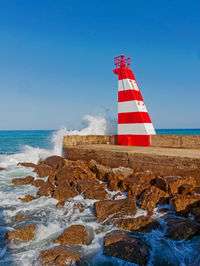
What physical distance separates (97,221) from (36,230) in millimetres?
1516

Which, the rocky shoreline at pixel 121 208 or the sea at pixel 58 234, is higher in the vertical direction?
the rocky shoreline at pixel 121 208

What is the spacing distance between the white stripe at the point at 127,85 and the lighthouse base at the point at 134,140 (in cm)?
265

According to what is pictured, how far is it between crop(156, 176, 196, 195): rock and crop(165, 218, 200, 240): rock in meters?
1.47

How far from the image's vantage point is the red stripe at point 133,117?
10.6m

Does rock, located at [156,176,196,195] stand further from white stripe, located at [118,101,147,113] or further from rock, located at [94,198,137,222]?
white stripe, located at [118,101,147,113]

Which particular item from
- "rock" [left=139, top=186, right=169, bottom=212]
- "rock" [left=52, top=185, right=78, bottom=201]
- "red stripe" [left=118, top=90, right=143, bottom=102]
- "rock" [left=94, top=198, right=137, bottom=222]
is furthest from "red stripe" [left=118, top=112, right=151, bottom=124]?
"rock" [left=94, top=198, right=137, bottom=222]

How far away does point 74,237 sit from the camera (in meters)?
4.43

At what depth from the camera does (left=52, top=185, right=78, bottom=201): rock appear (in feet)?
22.0

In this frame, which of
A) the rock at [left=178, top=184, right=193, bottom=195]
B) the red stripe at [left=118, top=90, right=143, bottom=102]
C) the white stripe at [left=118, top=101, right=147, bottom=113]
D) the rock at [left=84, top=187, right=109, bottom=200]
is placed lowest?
the rock at [left=84, top=187, right=109, bottom=200]

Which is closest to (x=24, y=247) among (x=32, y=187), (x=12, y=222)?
(x=12, y=222)

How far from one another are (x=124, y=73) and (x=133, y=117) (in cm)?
252

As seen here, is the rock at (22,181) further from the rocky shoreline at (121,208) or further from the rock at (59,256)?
the rock at (59,256)

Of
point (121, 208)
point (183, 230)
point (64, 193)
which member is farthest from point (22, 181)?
point (183, 230)

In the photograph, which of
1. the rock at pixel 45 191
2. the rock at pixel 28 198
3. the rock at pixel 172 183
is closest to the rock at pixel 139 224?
the rock at pixel 172 183
